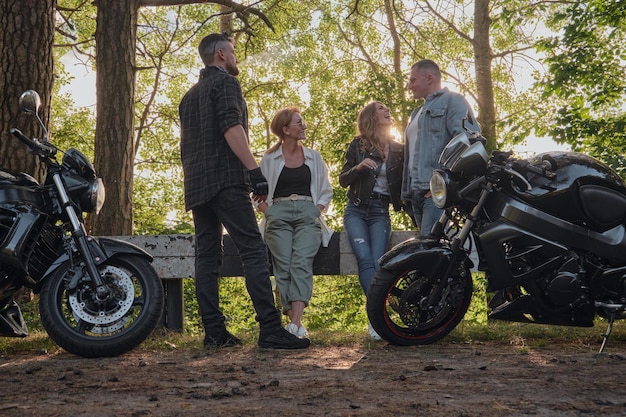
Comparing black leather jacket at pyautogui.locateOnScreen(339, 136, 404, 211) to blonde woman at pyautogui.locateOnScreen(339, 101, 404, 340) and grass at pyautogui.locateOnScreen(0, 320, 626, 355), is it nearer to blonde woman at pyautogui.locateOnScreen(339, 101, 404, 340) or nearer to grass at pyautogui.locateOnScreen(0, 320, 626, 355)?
blonde woman at pyautogui.locateOnScreen(339, 101, 404, 340)

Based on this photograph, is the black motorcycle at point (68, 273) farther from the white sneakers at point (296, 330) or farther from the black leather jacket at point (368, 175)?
the black leather jacket at point (368, 175)

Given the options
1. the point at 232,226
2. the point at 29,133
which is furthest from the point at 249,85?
the point at 232,226

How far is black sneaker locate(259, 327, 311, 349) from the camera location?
5516mm

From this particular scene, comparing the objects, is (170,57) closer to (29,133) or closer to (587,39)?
(587,39)

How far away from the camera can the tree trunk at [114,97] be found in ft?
31.9

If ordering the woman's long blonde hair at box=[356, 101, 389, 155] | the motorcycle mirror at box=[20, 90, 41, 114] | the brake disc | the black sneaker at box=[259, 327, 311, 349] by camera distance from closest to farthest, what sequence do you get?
the motorcycle mirror at box=[20, 90, 41, 114] < the brake disc < the black sneaker at box=[259, 327, 311, 349] < the woman's long blonde hair at box=[356, 101, 389, 155]

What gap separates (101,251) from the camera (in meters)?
5.18

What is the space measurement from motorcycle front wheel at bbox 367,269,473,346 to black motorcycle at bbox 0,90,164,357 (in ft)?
4.91

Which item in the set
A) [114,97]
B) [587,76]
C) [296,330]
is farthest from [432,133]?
[587,76]

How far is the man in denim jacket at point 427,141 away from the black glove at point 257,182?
1384 millimetres

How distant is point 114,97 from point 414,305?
582 cm

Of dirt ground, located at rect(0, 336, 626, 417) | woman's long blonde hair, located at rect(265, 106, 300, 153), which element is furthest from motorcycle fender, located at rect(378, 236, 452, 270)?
woman's long blonde hair, located at rect(265, 106, 300, 153)

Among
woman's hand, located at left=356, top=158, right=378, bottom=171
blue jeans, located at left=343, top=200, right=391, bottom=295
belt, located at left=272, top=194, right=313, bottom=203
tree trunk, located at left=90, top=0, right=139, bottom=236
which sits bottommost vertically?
blue jeans, located at left=343, top=200, right=391, bottom=295

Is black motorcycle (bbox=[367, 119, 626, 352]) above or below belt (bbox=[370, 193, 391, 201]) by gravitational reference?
below
